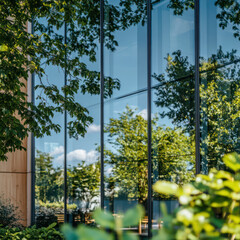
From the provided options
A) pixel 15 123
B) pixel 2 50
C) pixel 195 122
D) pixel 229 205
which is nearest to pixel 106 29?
pixel 2 50

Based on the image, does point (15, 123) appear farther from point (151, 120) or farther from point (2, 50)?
point (151, 120)

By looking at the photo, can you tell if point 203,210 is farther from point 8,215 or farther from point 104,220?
point 8,215

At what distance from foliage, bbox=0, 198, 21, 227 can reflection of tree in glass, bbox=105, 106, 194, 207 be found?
15.1 feet

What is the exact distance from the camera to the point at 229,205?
1.14m

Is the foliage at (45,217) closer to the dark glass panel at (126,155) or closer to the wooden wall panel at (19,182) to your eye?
the wooden wall panel at (19,182)

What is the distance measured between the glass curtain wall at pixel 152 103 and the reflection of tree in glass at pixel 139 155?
0.02m

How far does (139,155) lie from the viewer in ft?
18.4

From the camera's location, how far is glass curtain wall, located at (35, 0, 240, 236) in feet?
14.1

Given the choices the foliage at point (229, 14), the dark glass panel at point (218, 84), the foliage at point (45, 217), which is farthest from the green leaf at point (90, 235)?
the foliage at point (45, 217)

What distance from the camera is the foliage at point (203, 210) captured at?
3.19 ft

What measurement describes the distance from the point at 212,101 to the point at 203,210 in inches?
136

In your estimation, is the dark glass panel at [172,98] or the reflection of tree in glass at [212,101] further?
the dark glass panel at [172,98]

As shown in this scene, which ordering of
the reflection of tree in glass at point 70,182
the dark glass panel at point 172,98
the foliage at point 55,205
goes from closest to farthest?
the dark glass panel at point 172,98 → the reflection of tree in glass at point 70,182 → the foliage at point 55,205

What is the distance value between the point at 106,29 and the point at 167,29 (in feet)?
5.96
